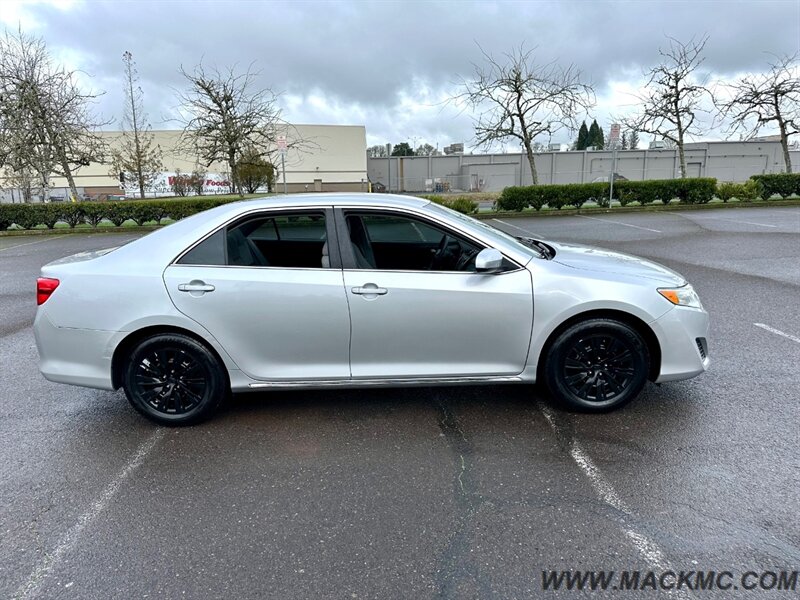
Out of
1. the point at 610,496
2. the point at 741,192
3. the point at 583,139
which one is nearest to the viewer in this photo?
the point at 610,496

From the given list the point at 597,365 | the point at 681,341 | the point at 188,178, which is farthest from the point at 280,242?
the point at 188,178

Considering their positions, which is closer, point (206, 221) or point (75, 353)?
point (75, 353)

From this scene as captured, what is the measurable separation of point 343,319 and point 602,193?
19.2 meters

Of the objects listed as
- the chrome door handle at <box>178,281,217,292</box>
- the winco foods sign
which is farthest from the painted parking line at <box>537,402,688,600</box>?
the winco foods sign

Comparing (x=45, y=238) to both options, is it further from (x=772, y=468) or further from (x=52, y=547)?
(x=772, y=468)

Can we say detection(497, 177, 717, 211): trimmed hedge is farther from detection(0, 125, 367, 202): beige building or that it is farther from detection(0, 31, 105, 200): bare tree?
detection(0, 125, 367, 202): beige building

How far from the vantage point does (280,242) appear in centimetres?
420

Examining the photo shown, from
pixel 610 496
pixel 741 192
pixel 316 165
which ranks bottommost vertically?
pixel 610 496

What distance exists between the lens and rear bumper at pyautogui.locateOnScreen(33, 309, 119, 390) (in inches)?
133

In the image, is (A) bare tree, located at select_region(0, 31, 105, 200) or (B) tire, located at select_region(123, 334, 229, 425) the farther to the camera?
(A) bare tree, located at select_region(0, 31, 105, 200)

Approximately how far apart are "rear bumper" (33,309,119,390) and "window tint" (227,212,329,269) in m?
1.02

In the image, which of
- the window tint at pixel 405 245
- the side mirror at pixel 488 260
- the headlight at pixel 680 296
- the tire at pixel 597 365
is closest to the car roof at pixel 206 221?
the window tint at pixel 405 245

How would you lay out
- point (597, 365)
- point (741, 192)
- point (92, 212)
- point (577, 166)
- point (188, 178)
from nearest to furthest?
1. point (597, 365)
2. point (92, 212)
3. point (741, 192)
4. point (188, 178)
5. point (577, 166)

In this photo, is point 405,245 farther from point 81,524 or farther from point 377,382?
point 81,524
